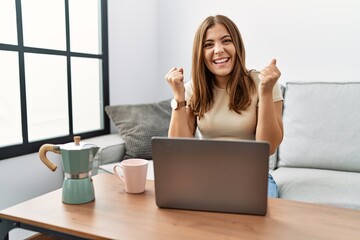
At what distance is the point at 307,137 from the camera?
1885 millimetres

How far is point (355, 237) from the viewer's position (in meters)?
0.71

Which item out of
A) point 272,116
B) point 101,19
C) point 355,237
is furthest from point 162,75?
point 355,237

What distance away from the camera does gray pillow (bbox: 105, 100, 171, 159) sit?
6.53 ft

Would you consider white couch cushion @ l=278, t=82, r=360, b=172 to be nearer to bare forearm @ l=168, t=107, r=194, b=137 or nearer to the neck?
the neck

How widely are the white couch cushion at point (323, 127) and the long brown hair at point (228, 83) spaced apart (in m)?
0.68

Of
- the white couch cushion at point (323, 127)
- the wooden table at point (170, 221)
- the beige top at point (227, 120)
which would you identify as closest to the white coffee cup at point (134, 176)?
the wooden table at point (170, 221)

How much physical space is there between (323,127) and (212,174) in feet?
4.14

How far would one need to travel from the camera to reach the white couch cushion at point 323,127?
179 centimetres

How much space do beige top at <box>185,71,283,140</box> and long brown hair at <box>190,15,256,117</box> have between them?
21 mm

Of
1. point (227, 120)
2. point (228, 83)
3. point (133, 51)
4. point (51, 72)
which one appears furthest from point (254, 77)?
point (133, 51)

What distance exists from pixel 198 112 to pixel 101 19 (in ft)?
4.16

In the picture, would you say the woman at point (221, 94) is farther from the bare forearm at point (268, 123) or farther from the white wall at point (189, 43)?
the white wall at point (189, 43)

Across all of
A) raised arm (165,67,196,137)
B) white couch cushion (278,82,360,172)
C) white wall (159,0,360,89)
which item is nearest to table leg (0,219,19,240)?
raised arm (165,67,196,137)

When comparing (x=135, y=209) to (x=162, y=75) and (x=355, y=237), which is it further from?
(x=162, y=75)
